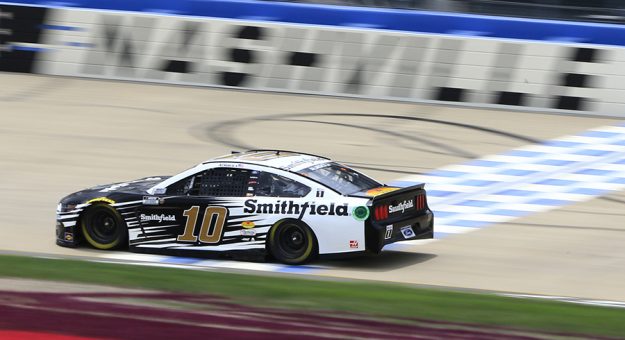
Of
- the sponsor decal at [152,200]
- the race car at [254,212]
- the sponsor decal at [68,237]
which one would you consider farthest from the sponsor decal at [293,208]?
the sponsor decal at [68,237]

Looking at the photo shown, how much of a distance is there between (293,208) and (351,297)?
3.59 m

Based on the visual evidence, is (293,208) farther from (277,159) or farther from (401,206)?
(401,206)

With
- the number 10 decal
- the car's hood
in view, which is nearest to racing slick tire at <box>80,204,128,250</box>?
the car's hood

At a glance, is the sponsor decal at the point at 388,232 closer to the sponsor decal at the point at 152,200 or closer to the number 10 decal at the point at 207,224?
the number 10 decal at the point at 207,224

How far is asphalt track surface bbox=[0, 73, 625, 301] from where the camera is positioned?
11.6 meters

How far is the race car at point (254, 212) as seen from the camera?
1117 cm

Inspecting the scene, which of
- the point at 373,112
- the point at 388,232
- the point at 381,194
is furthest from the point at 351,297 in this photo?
the point at 373,112

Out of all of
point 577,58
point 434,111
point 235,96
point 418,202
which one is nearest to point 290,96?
point 235,96

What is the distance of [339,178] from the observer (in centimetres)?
1174

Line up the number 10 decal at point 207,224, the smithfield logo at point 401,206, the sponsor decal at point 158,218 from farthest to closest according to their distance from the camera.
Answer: the sponsor decal at point 158,218, the number 10 decal at point 207,224, the smithfield logo at point 401,206

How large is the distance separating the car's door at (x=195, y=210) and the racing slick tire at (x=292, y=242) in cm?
41

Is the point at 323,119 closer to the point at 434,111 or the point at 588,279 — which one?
the point at 434,111

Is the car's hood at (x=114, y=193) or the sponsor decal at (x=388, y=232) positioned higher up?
the car's hood at (x=114, y=193)

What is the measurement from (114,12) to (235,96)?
136 inches
